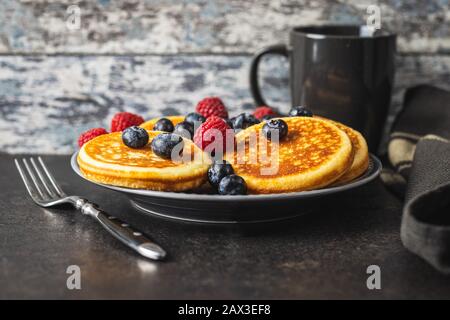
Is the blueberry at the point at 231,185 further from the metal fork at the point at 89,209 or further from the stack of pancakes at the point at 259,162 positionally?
the metal fork at the point at 89,209

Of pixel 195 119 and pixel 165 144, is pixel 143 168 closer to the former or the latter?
pixel 165 144

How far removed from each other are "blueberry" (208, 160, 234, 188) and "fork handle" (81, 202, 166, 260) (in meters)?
0.15

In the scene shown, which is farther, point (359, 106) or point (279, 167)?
point (359, 106)

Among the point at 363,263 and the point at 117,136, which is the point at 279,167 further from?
the point at 117,136

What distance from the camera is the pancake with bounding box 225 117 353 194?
100 cm

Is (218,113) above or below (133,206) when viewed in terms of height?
above

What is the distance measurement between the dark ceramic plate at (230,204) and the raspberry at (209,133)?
89 millimetres

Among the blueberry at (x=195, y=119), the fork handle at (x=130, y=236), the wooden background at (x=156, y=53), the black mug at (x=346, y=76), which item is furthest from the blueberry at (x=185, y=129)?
the wooden background at (x=156, y=53)

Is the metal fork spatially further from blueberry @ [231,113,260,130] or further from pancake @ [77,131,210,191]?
blueberry @ [231,113,260,130]
